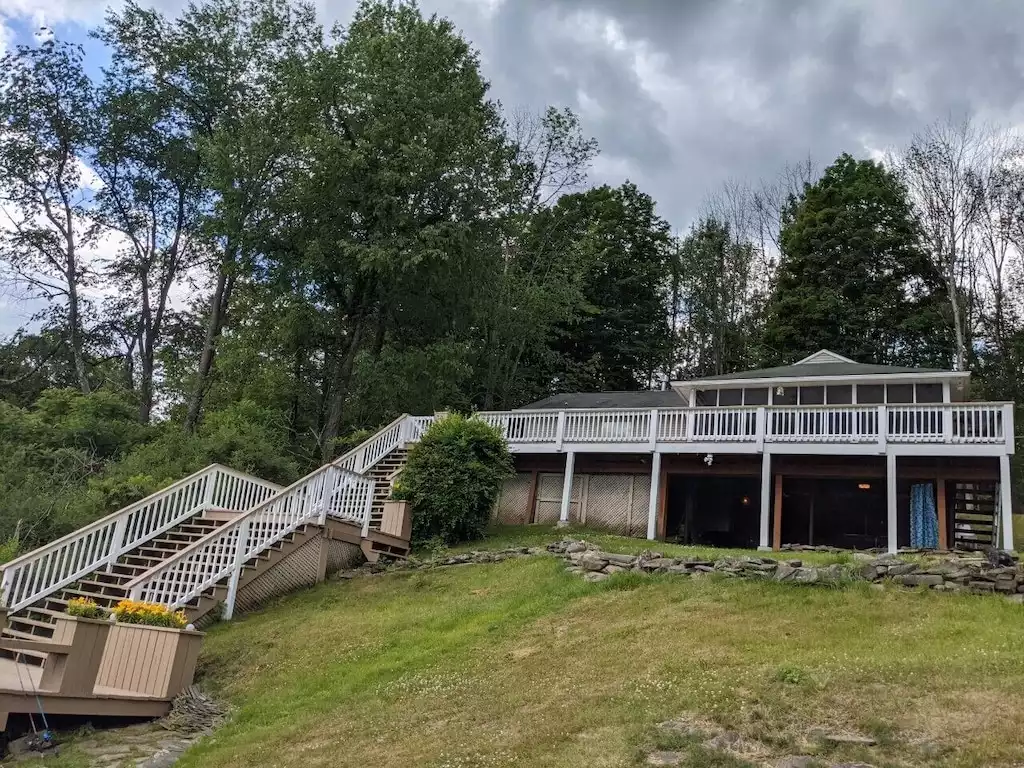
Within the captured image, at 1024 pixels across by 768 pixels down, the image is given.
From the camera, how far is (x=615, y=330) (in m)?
36.1

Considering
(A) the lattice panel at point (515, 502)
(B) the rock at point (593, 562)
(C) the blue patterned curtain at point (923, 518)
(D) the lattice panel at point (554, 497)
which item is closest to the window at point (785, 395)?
(C) the blue patterned curtain at point (923, 518)

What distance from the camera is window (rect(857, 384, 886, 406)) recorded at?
18.3 metres

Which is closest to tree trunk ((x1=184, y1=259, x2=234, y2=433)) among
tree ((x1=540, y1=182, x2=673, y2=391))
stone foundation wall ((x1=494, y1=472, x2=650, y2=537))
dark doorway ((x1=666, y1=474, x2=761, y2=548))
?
stone foundation wall ((x1=494, y1=472, x2=650, y2=537))

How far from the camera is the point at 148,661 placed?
7.70 metres

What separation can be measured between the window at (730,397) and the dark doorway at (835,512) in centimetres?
265

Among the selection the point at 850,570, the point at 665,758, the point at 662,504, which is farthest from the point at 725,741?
the point at 662,504

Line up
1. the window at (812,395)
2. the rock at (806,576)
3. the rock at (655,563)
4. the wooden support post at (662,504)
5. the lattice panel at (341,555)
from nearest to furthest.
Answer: the rock at (806,576), the rock at (655,563), the lattice panel at (341,555), the wooden support post at (662,504), the window at (812,395)

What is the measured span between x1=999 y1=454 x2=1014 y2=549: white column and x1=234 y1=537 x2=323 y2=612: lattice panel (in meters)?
12.3

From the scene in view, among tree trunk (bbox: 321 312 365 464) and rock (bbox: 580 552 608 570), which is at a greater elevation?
tree trunk (bbox: 321 312 365 464)

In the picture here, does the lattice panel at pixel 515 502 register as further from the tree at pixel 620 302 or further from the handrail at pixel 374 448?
the tree at pixel 620 302

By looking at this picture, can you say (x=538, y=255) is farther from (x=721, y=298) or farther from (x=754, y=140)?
(x=754, y=140)

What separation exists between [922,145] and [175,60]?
1146 inches

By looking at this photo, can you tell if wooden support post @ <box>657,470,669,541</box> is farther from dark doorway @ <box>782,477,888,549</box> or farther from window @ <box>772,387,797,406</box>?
window @ <box>772,387,797,406</box>

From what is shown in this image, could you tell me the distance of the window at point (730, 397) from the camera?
20109mm
